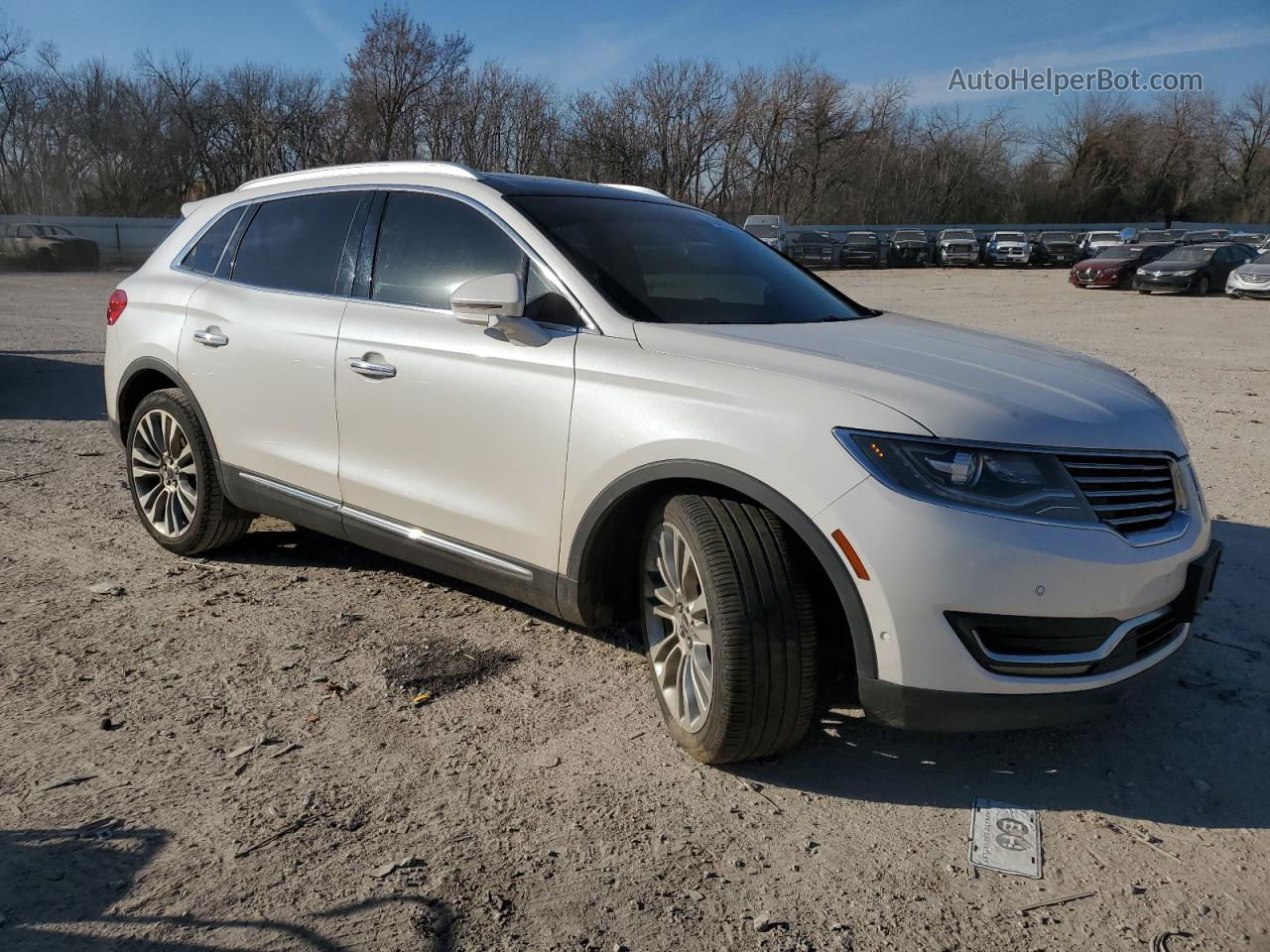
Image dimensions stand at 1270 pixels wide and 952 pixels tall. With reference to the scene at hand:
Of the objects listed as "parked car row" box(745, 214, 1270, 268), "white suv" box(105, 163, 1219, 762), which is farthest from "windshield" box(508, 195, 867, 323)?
"parked car row" box(745, 214, 1270, 268)

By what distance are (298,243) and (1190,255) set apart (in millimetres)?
30962

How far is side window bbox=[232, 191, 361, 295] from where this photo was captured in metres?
4.29

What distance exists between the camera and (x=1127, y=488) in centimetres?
292

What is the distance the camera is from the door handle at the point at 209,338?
4.54 metres

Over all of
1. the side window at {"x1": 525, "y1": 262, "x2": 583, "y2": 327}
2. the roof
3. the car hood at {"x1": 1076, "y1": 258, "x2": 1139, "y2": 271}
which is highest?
the roof

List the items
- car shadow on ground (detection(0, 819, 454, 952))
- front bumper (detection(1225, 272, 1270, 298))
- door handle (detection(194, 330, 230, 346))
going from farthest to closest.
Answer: front bumper (detection(1225, 272, 1270, 298)) → door handle (detection(194, 330, 230, 346)) → car shadow on ground (detection(0, 819, 454, 952))

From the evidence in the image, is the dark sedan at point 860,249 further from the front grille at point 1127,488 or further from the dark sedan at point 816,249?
the front grille at point 1127,488

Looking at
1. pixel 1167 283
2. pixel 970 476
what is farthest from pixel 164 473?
pixel 1167 283

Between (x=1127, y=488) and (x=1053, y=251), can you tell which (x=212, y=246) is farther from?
(x=1053, y=251)

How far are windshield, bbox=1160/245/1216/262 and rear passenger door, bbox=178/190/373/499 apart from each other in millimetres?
30448

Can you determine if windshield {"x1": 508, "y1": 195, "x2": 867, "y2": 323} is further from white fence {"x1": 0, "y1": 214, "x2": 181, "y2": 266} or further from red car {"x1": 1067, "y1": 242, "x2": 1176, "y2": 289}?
white fence {"x1": 0, "y1": 214, "x2": 181, "y2": 266}

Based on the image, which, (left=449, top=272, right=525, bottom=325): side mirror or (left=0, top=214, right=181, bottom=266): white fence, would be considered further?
(left=0, top=214, right=181, bottom=266): white fence

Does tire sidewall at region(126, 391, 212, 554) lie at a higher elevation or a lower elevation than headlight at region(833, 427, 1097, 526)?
lower

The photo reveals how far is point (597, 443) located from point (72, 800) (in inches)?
70.6
